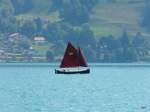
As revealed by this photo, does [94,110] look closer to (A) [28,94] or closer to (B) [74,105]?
(B) [74,105]

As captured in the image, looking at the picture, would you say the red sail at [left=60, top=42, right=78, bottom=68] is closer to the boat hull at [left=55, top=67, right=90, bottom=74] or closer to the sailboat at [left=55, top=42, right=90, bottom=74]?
the sailboat at [left=55, top=42, right=90, bottom=74]

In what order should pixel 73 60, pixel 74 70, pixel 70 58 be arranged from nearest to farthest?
pixel 70 58 → pixel 73 60 → pixel 74 70

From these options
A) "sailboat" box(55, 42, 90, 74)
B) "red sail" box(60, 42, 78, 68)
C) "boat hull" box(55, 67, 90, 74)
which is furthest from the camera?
"boat hull" box(55, 67, 90, 74)

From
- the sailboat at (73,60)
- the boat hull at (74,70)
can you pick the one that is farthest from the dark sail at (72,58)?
the boat hull at (74,70)

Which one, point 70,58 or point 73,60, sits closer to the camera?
point 70,58

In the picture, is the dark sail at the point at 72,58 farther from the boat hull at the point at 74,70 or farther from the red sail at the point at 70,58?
the boat hull at the point at 74,70

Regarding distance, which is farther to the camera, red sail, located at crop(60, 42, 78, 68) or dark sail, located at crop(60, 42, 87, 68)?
dark sail, located at crop(60, 42, 87, 68)

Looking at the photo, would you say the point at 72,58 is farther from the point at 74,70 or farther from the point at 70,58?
the point at 74,70

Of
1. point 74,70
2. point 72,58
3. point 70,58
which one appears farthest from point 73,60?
point 74,70

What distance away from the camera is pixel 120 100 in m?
104

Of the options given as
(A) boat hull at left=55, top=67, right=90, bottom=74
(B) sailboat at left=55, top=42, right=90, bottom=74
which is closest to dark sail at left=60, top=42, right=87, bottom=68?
(B) sailboat at left=55, top=42, right=90, bottom=74

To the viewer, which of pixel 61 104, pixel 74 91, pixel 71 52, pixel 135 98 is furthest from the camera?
pixel 71 52

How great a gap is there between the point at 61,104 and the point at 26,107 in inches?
199

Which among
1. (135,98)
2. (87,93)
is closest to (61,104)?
(135,98)
